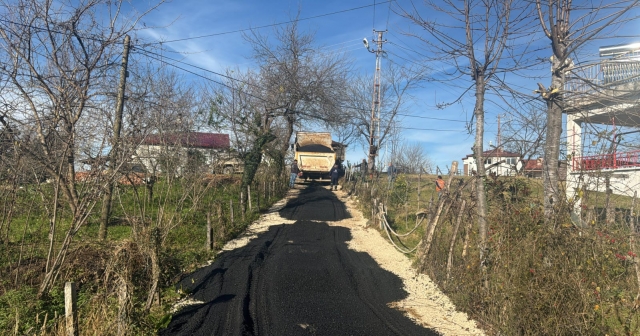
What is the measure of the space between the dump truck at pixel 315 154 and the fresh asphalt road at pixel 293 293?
1570 cm

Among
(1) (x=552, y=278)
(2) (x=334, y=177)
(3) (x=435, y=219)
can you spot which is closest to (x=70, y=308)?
(1) (x=552, y=278)

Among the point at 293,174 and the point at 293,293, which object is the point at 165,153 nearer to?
the point at 293,293

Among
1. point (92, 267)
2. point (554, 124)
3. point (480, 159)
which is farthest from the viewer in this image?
point (92, 267)

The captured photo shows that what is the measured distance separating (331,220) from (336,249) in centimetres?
496

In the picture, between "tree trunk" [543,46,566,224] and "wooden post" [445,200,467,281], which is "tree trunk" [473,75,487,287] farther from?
"tree trunk" [543,46,566,224]

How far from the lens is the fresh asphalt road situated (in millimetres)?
6676

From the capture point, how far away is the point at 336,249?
479 inches

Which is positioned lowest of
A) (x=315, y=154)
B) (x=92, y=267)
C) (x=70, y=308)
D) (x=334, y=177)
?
(x=92, y=267)

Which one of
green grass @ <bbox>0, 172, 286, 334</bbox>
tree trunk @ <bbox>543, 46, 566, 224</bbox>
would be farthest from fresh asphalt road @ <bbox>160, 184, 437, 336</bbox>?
tree trunk @ <bbox>543, 46, 566, 224</bbox>

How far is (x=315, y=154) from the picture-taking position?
28828 millimetres

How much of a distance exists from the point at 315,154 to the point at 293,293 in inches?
819

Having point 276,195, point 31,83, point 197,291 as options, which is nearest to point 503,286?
point 197,291

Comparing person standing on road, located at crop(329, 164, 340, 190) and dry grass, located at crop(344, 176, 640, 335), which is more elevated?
person standing on road, located at crop(329, 164, 340, 190)

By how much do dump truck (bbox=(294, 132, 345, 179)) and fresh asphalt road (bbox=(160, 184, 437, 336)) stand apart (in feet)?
51.5
